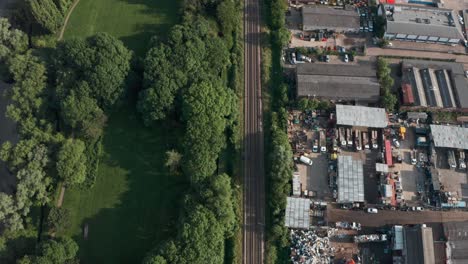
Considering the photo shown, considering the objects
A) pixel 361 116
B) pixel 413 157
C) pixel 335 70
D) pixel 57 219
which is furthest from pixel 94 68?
pixel 413 157

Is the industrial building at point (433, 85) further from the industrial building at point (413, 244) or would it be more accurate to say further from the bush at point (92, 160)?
the bush at point (92, 160)

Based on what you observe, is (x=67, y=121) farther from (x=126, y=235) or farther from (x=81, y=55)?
(x=126, y=235)

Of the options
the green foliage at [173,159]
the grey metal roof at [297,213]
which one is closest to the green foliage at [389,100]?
the grey metal roof at [297,213]

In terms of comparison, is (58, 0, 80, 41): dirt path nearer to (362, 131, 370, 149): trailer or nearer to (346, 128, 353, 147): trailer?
(346, 128, 353, 147): trailer

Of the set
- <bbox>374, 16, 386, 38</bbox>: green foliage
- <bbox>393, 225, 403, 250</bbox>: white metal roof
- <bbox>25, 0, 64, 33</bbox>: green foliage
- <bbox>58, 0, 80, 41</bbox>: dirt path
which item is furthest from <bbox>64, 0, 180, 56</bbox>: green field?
<bbox>393, 225, 403, 250</bbox>: white metal roof

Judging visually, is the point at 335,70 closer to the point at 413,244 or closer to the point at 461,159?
the point at 461,159

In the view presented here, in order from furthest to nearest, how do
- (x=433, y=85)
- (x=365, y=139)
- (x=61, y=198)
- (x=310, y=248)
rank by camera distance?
(x=433, y=85)
(x=365, y=139)
(x=61, y=198)
(x=310, y=248)
